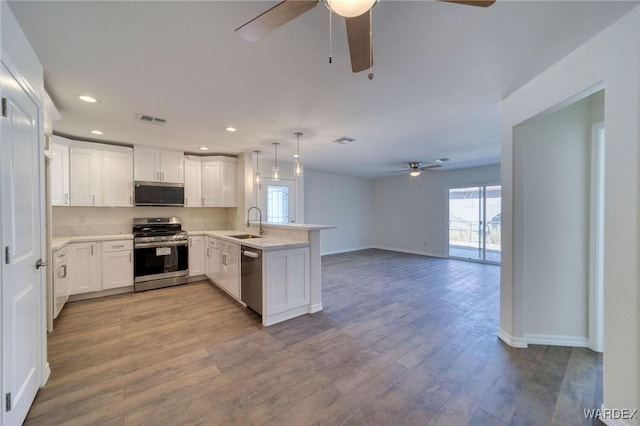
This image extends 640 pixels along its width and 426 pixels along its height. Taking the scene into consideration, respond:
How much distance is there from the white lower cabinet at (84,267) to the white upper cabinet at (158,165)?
1353 mm

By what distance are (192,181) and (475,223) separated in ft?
23.2

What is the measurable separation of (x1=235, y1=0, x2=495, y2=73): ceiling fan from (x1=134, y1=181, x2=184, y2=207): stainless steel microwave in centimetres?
422

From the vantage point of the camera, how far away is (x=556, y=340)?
2561 mm

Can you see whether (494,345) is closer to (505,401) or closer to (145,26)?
(505,401)

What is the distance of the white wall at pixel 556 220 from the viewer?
98.7 inches

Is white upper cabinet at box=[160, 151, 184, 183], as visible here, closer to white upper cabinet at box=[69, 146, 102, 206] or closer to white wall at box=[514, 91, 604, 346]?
white upper cabinet at box=[69, 146, 102, 206]

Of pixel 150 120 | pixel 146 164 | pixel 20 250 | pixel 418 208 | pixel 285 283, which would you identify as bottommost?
pixel 285 283

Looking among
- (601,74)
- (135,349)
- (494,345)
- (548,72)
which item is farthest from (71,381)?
(548,72)

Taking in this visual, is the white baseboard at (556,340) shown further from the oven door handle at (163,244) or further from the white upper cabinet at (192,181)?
the white upper cabinet at (192,181)

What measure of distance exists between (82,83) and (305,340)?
3.26 metres

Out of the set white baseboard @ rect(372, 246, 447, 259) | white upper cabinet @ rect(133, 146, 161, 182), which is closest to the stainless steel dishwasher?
white upper cabinet @ rect(133, 146, 161, 182)

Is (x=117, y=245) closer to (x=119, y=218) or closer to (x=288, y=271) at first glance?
(x=119, y=218)

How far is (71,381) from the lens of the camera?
6.66ft

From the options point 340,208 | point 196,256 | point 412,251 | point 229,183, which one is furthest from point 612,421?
point 340,208
